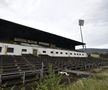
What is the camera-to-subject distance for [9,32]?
82.4 ft

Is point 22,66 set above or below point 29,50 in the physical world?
below

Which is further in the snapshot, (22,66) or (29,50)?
(29,50)

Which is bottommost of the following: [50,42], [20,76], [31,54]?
[20,76]

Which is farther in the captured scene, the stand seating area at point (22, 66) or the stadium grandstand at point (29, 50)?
the stadium grandstand at point (29, 50)

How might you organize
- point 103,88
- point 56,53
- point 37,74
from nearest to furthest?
point 103,88 → point 37,74 → point 56,53

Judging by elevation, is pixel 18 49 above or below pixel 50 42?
below

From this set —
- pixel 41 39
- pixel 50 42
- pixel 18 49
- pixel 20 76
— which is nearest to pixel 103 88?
pixel 20 76

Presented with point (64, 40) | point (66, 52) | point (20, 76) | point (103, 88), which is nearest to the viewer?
point (103, 88)

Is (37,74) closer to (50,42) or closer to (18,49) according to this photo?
(18,49)

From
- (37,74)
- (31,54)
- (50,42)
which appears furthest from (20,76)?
(50,42)

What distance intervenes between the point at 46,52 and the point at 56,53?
143 inches

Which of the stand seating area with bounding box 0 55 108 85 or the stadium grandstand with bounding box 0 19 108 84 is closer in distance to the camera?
the stand seating area with bounding box 0 55 108 85

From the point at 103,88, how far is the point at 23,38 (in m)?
23.4

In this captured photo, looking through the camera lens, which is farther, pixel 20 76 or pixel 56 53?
pixel 56 53
